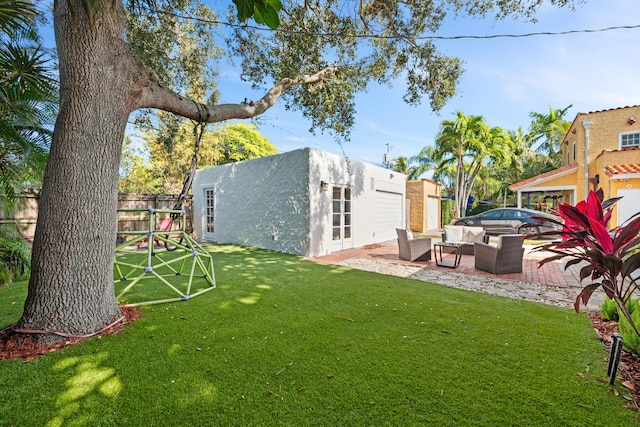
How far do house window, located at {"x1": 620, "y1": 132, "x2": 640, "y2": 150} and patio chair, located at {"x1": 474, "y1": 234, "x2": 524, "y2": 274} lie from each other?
39.9 feet

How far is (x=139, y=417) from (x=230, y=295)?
2679 millimetres

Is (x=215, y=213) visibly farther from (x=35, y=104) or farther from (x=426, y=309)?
(x=426, y=309)

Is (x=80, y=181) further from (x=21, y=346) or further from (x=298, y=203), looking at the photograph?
(x=298, y=203)

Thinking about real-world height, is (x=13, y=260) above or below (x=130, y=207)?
below

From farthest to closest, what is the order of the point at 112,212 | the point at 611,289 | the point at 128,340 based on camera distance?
Answer: the point at 112,212 → the point at 128,340 → the point at 611,289

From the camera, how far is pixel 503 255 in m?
6.16

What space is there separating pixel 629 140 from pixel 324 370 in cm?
1822

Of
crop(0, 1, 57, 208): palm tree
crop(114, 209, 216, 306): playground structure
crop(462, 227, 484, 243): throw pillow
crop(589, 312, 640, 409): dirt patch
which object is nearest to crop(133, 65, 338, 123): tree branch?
crop(114, 209, 216, 306): playground structure

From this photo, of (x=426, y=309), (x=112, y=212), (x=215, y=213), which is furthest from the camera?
(x=215, y=213)

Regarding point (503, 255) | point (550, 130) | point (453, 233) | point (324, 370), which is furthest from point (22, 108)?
point (550, 130)

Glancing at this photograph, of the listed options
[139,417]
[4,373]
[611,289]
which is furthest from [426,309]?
[4,373]

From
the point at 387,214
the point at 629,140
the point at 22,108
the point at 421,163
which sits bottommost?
the point at 387,214

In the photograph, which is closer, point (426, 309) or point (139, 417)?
point (139, 417)

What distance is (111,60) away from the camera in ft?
9.68
